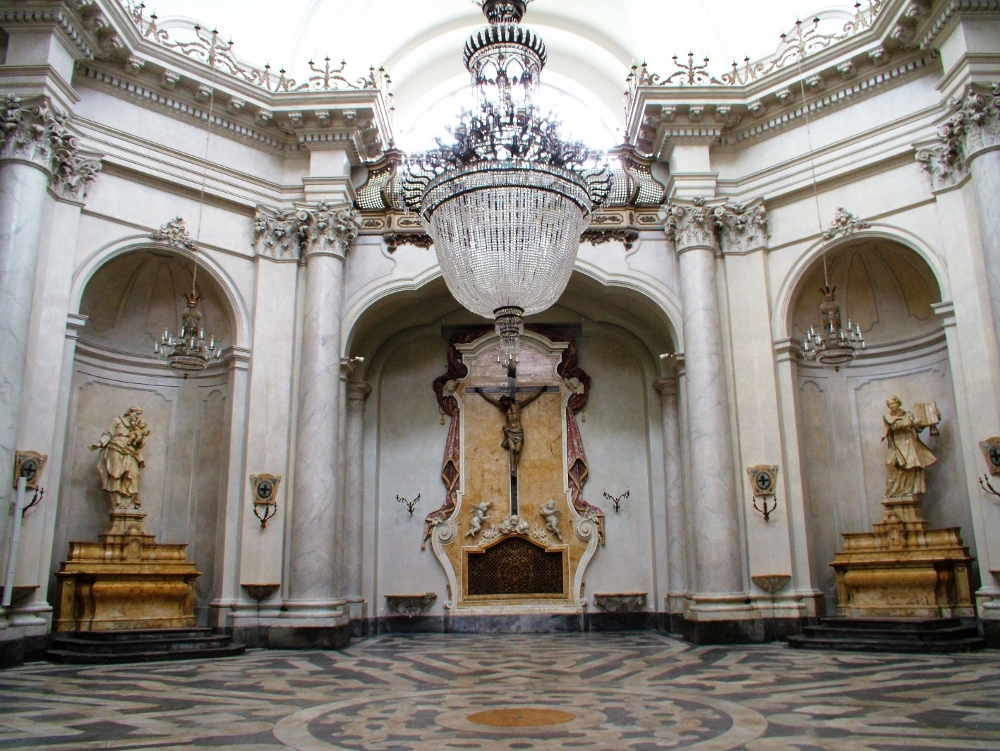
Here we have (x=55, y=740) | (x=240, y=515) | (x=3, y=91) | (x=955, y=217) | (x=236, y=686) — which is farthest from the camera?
(x=240, y=515)

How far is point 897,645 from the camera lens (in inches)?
324

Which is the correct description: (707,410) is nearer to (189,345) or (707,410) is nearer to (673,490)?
(673,490)

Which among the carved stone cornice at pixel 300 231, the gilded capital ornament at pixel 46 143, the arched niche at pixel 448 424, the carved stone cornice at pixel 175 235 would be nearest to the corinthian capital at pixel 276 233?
the carved stone cornice at pixel 300 231

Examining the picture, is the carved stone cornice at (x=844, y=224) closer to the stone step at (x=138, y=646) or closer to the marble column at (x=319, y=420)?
the marble column at (x=319, y=420)

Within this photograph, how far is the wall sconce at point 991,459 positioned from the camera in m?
8.41

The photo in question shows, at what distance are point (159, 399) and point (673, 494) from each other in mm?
7257

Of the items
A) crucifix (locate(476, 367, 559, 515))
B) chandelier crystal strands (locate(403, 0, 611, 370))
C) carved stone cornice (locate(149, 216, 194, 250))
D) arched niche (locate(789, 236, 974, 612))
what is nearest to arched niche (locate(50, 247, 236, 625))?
carved stone cornice (locate(149, 216, 194, 250))

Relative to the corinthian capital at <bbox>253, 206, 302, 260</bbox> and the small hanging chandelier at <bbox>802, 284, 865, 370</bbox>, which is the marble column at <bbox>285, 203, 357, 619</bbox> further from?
the small hanging chandelier at <bbox>802, 284, 865, 370</bbox>

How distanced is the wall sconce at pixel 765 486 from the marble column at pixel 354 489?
18.3ft

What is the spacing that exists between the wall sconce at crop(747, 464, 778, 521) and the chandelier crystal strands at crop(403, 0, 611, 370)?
3.91 metres

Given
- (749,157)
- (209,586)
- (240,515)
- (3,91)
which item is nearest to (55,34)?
(3,91)

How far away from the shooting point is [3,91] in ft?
28.5

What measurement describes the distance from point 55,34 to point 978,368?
1047cm

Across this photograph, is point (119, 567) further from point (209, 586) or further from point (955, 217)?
point (955, 217)
